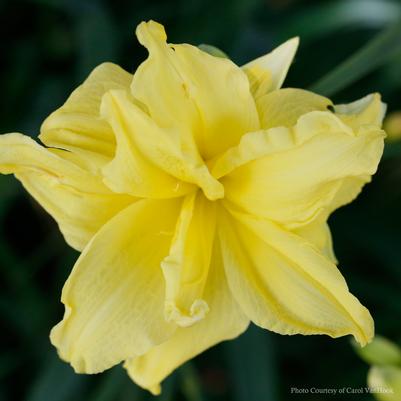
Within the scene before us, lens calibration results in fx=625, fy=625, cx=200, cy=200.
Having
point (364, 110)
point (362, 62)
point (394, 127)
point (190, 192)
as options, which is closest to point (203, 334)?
point (190, 192)

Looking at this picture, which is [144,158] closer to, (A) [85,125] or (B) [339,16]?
(A) [85,125]

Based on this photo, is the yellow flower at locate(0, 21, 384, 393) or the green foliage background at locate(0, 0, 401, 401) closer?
the yellow flower at locate(0, 21, 384, 393)

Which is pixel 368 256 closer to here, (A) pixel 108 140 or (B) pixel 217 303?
(B) pixel 217 303

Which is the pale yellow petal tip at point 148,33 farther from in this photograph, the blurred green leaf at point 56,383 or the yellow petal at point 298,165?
the blurred green leaf at point 56,383

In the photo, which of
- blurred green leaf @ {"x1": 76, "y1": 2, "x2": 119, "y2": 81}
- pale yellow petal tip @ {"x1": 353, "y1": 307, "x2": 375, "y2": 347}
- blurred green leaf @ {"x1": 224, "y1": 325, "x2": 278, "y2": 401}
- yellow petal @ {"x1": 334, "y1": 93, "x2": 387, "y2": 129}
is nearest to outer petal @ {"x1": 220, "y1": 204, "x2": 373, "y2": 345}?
pale yellow petal tip @ {"x1": 353, "y1": 307, "x2": 375, "y2": 347}

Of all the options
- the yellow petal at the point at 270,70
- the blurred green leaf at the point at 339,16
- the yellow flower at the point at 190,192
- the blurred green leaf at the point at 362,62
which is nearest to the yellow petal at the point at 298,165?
the yellow flower at the point at 190,192

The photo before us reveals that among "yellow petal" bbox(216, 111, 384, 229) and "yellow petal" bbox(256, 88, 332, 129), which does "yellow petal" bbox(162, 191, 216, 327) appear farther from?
"yellow petal" bbox(256, 88, 332, 129)
